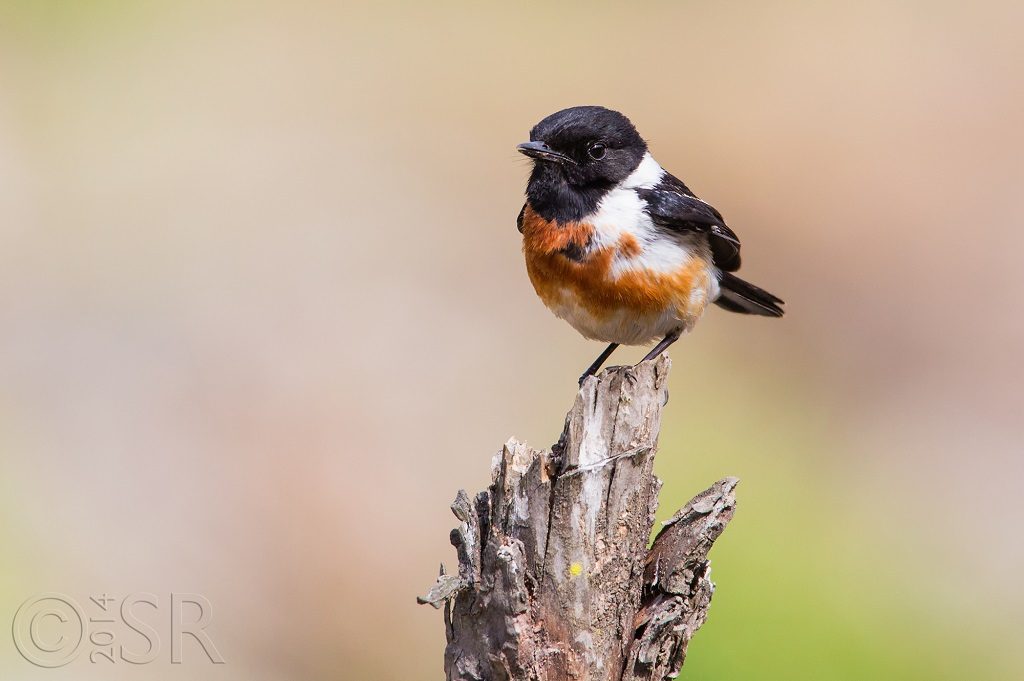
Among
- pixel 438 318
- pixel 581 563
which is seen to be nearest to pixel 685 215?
pixel 581 563

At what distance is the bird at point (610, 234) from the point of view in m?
5.43

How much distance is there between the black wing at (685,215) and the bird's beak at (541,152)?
433 millimetres

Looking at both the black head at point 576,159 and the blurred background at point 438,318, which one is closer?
the black head at point 576,159

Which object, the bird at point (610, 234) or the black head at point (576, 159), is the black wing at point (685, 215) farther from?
the black head at point (576, 159)

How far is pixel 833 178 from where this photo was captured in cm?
1137

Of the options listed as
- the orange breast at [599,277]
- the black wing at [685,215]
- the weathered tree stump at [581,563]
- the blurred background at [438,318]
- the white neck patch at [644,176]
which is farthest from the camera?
the blurred background at [438,318]

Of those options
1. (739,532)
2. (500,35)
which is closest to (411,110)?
(500,35)

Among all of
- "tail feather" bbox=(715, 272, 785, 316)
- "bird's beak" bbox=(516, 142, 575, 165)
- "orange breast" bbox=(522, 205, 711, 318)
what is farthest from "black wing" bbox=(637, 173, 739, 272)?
"bird's beak" bbox=(516, 142, 575, 165)

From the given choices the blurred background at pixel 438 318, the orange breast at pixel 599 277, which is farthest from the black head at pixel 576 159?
the blurred background at pixel 438 318

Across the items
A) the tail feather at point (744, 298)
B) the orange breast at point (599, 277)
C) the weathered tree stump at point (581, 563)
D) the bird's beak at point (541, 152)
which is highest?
the bird's beak at point (541, 152)

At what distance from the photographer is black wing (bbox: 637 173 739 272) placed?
5547 mm

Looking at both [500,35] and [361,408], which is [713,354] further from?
[500,35]

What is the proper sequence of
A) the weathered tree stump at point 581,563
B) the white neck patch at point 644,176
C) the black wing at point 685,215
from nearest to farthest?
the weathered tree stump at point 581,563
the black wing at point 685,215
the white neck patch at point 644,176

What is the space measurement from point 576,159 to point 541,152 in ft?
0.68
